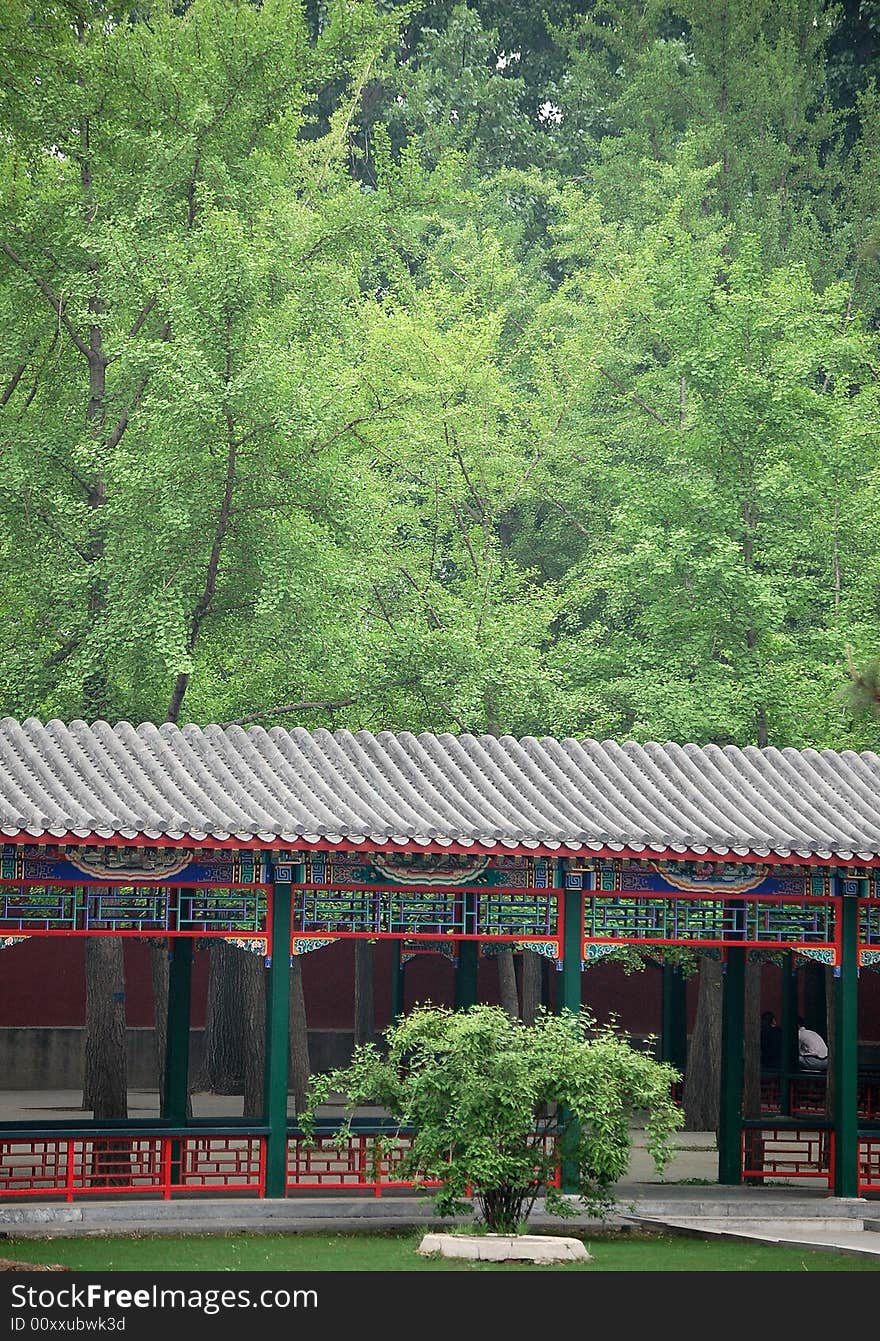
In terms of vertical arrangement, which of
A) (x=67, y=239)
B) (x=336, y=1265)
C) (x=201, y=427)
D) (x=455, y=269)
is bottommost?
(x=336, y=1265)

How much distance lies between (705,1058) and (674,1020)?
800mm

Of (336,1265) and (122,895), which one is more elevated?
(122,895)

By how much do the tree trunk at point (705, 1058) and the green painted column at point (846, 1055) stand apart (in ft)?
21.6

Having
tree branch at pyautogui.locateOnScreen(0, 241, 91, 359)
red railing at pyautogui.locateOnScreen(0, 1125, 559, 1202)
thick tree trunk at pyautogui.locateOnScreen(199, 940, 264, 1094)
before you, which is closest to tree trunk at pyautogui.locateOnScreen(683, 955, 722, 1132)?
thick tree trunk at pyautogui.locateOnScreen(199, 940, 264, 1094)

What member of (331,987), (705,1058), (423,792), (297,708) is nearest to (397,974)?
(297,708)

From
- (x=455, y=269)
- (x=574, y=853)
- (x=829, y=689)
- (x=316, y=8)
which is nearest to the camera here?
(x=574, y=853)

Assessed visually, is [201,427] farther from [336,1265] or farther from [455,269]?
[455,269]

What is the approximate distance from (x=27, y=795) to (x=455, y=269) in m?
20.9

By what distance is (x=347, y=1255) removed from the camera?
531 inches

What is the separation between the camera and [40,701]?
20.8 m

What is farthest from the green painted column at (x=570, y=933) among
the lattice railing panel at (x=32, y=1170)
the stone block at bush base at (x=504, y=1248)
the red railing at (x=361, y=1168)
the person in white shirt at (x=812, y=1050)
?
the person in white shirt at (x=812, y=1050)

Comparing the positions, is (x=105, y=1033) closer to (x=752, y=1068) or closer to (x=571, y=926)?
(x=571, y=926)

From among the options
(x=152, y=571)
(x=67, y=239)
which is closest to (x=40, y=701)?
(x=152, y=571)

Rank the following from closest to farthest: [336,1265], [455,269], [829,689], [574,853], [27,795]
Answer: [336,1265], [27,795], [574,853], [829,689], [455,269]
